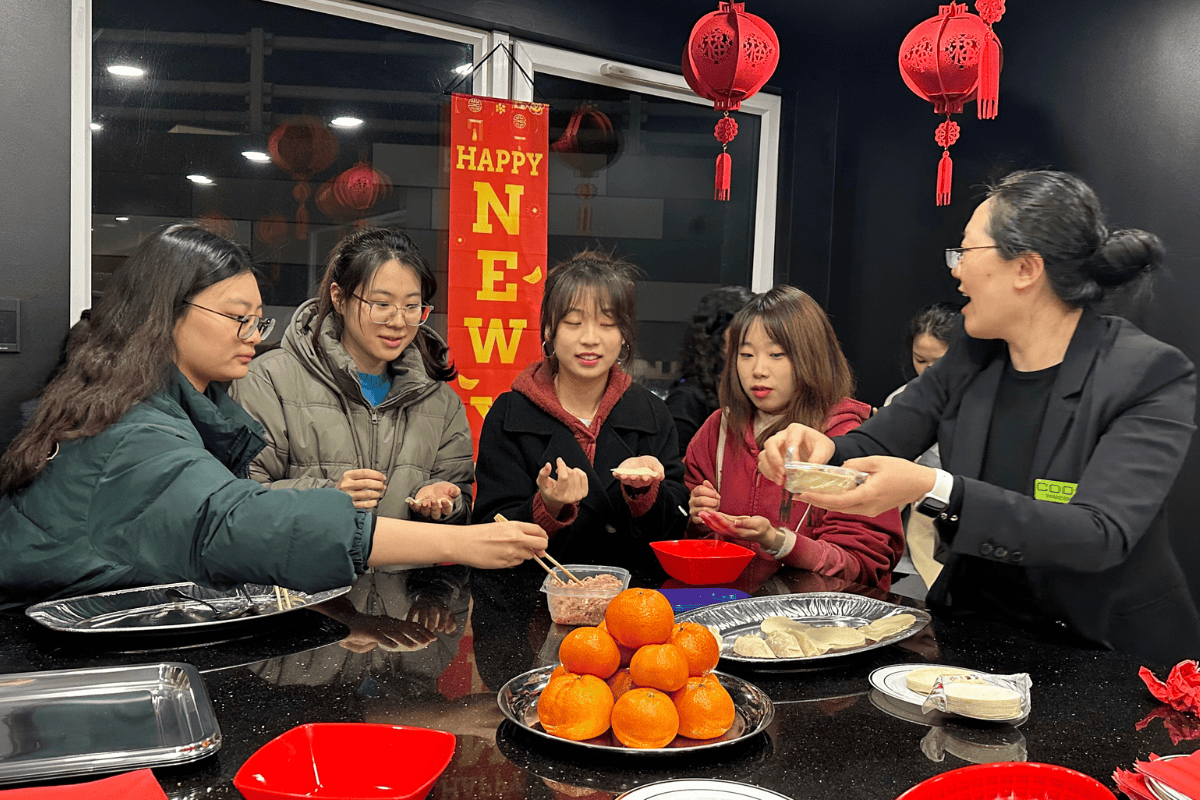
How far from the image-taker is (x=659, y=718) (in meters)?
1.02

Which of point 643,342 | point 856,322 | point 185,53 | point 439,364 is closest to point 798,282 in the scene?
A: point 856,322

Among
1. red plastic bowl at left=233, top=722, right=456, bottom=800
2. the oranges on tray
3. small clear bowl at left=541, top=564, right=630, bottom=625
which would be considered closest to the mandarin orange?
the oranges on tray

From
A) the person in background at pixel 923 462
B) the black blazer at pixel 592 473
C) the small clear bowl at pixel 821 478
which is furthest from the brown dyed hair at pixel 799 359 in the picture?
the small clear bowl at pixel 821 478

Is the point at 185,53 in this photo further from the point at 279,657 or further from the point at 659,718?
the point at 659,718

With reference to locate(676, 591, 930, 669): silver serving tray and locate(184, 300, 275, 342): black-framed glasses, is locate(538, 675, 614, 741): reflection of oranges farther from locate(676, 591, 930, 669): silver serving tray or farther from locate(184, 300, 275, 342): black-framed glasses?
locate(184, 300, 275, 342): black-framed glasses

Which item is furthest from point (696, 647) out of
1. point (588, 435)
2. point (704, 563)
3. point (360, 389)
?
point (360, 389)

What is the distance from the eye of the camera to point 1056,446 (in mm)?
1708

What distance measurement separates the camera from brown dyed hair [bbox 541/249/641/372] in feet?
7.86

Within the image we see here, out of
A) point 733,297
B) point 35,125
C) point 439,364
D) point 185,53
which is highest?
point 185,53

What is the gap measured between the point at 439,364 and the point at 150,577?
123 cm

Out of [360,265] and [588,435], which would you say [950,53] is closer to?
→ [588,435]

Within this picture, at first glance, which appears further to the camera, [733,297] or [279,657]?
[733,297]

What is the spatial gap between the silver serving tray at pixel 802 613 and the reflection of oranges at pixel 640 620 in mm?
350

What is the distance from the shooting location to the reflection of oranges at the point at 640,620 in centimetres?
108
